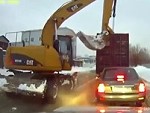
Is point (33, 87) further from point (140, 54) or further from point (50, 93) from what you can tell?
point (140, 54)

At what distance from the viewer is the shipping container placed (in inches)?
1021

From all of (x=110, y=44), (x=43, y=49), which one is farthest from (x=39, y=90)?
(x=110, y=44)

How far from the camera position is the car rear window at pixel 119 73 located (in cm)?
1478

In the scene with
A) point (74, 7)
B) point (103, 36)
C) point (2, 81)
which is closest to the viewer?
point (2, 81)

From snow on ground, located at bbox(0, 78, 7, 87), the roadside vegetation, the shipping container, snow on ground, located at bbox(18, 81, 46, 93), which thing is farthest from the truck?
the roadside vegetation

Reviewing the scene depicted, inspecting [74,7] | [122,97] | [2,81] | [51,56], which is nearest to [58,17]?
[74,7]

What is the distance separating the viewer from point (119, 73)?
1498 centimetres

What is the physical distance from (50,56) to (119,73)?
3.56 meters

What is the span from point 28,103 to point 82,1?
6548 millimetres

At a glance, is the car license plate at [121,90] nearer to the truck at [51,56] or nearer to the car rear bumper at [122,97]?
the car rear bumper at [122,97]

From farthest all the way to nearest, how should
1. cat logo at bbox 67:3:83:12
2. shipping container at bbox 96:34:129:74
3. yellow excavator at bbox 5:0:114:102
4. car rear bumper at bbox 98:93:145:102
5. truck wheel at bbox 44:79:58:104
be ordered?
shipping container at bbox 96:34:129:74
cat logo at bbox 67:3:83:12
yellow excavator at bbox 5:0:114:102
truck wheel at bbox 44:79:58:104
car rear bumper at bbox 98:93:145:102

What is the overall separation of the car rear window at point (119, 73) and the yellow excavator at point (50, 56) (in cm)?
270

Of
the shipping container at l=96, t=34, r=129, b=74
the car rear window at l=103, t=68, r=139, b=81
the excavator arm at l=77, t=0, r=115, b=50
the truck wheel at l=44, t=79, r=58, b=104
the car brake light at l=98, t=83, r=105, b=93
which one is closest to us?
the car brake light at l=98, t=83, r=105, b=93

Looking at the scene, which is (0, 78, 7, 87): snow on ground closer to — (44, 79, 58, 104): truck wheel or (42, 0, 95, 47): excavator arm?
(44, 79, 58, 104): truck wheel
